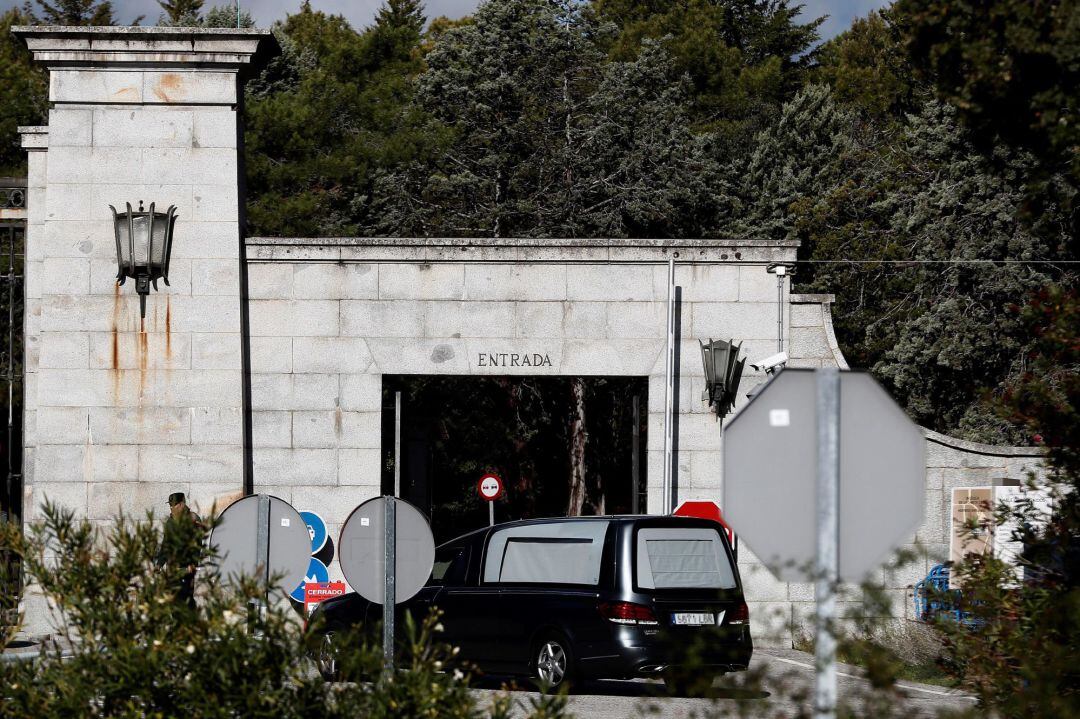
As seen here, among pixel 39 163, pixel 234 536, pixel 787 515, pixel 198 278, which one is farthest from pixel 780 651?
pixel 787 515

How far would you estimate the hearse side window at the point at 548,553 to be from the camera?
1340cm

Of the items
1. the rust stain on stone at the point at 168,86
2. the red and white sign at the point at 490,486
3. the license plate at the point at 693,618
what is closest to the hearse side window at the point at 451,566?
the license plate at the point at 693,618

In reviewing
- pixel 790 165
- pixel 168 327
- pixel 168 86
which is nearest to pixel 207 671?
pixel 168 327

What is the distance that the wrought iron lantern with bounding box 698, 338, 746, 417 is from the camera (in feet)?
59.2

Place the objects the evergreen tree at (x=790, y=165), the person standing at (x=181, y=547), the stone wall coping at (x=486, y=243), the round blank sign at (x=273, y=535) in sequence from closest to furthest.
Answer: the person standing at (x=181, y=547) < the round blank sign at (x=273, y=535) < the stone wall coping at (x=486, y=243) < the evergreen tree at (x=790, y=165)

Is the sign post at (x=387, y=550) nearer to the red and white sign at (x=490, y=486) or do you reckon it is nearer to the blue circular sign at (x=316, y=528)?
the blue circular sign at (x=316, y=528)

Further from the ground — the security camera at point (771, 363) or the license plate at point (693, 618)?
the security camera at point (771, 363)

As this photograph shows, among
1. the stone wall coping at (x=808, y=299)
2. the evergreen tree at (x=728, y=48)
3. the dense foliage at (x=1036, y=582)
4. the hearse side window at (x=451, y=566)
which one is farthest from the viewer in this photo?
the evergreen tree at (x=728, y=48)

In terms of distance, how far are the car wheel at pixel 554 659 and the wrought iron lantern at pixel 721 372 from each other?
5.44m

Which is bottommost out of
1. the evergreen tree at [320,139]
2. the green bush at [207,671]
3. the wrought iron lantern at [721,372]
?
the green bush at [207,671]

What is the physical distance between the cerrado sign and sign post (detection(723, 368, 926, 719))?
12.5 metres

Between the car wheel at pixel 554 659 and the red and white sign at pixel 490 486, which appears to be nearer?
the car wheel at pixel 554 659

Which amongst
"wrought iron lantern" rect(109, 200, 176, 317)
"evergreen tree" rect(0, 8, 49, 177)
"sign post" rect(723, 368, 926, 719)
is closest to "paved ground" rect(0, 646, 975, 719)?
"sign post" rect(723, 368, 926, 719)

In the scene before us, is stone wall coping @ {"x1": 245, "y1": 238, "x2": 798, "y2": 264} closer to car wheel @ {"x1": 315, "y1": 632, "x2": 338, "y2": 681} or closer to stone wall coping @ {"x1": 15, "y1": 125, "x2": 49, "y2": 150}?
stone wall coping @ {"x1": 15, "y1": 125, "x2": 49, "y2": 150}
